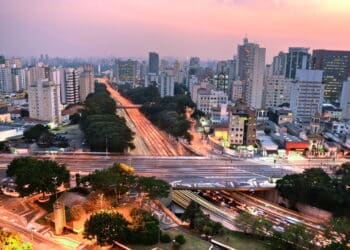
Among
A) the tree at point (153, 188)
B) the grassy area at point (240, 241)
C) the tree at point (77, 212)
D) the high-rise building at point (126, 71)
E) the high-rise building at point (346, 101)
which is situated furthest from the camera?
the high-rise building at point (126, 71)

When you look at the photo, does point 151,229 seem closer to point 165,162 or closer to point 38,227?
point 38,227

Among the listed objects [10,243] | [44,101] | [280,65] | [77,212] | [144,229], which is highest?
[280,65]

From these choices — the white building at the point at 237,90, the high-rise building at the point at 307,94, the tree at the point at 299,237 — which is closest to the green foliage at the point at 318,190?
the tree at the point at 299,237

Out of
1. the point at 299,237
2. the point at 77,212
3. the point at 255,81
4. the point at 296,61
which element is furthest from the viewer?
the point at 296,61

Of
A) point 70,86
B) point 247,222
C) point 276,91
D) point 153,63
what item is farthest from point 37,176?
point 153,63

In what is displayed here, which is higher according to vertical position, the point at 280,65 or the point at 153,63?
the point at 153,63

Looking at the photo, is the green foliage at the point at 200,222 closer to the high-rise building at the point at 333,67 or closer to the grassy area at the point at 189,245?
the grassy area at the point at 189,245

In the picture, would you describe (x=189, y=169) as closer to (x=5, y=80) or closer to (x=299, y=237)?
(x=299, y=237)
